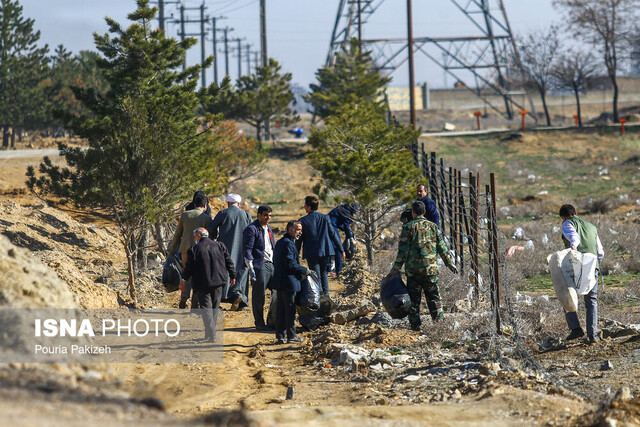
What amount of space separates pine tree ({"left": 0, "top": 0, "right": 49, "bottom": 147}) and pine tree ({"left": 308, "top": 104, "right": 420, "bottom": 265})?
111 feet

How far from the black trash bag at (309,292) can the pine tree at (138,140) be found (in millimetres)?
3072

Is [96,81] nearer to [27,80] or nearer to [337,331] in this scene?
[27,80]

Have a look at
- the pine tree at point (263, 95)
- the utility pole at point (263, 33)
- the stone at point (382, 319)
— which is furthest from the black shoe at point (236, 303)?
the utility pole at point (263, 33)

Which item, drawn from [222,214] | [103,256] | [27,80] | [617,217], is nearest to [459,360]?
[222,214]

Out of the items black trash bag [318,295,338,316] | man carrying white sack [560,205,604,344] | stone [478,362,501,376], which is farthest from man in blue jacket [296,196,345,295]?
stone [478,362,501,376]

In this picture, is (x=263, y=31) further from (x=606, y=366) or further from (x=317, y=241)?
(x=606, y=366)

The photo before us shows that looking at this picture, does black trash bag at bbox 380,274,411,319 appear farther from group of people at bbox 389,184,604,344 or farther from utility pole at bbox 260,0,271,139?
utility pole at bbox 260,0,271,139

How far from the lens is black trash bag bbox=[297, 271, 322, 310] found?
9.50 metres

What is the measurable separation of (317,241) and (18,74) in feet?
131

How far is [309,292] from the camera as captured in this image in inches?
375

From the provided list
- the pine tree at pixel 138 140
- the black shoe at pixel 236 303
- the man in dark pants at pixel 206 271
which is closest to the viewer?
the man in dark pants at pixel 206 271

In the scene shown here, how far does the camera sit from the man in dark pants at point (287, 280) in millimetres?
9203

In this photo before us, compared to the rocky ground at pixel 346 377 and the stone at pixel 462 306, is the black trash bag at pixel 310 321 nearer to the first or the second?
the rocky ground at pixel 346 377

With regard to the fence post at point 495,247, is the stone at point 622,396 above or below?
below
